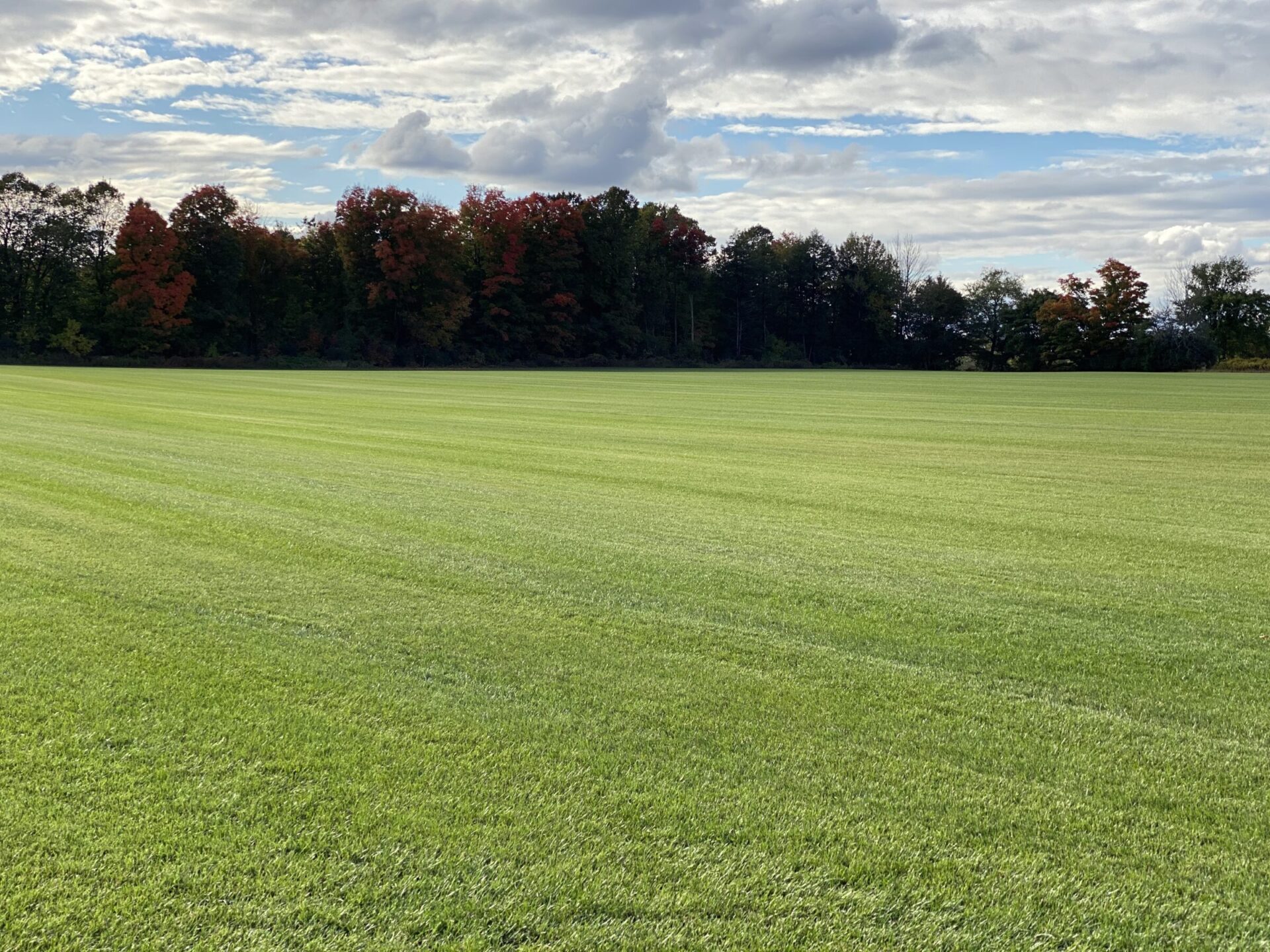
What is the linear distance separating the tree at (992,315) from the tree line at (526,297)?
5.9 inches

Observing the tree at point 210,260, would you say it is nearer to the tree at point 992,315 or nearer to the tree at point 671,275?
the tree at point 671,275

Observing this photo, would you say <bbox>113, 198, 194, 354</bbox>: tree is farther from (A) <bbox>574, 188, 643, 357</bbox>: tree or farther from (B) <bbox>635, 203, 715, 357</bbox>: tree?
(B) <bbox>635, 203, 715, 357</bbox>: tree

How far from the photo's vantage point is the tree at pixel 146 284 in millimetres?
57750

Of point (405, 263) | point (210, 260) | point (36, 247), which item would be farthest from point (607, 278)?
point (36, 247)

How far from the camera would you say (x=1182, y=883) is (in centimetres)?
305

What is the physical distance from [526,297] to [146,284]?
25846 mm

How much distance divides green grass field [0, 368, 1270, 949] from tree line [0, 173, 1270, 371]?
55607 millimetres

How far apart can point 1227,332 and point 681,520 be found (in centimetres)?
7385

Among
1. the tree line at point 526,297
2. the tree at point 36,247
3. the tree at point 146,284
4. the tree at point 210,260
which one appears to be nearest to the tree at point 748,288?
the tree line at point 526,297

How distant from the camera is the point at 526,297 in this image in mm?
75000

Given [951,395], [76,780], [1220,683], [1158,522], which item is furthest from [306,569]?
[951,395]

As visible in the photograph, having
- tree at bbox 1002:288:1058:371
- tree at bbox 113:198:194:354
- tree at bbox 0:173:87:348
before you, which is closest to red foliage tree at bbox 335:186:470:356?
tree at bbox 113:198:194:354

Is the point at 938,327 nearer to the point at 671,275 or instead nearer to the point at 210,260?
the point at 671,275

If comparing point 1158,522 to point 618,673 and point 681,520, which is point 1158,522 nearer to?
point 681,520
